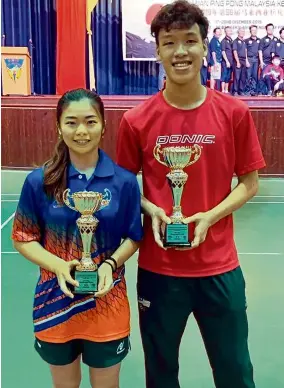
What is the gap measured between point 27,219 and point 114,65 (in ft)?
24.2

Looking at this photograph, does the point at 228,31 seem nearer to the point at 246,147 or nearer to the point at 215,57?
the point at 215,57

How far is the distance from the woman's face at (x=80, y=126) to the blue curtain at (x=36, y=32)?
24.5ft

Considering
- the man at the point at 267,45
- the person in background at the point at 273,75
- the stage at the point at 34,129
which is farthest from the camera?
the person in background at the point at 273,75

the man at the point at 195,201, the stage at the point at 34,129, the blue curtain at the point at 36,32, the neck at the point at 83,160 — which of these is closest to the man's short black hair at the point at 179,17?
the man at the point at 195,201

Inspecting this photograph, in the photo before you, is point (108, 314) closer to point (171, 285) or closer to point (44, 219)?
point (171, 285)

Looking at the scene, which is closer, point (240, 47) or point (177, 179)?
point (177, 179)

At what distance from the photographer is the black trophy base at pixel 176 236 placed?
1.26 m

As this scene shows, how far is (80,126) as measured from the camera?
1250 mm

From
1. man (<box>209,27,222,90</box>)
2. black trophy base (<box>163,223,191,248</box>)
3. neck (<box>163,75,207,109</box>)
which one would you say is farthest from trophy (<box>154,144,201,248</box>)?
man (<box>209,27,222,90</box>)

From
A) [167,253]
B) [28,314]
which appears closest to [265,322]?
[28,314]

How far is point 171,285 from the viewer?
1.37m

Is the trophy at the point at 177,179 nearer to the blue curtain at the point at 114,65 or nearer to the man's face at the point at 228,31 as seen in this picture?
the man's face at the point at 228,31

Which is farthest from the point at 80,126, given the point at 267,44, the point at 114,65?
the point at 114,65

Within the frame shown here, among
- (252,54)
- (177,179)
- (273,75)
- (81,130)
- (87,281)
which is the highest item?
(252,54)
